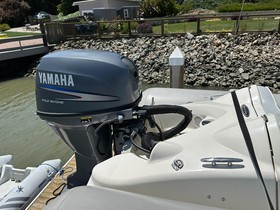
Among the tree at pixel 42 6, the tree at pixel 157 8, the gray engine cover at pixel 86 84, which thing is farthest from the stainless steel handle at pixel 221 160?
the tree at pixel 42 6

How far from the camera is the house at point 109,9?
1780 cm

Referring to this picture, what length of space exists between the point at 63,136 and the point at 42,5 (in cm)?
3100

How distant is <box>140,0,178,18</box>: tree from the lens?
17.7 meters

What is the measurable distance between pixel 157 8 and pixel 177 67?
15.6 metres

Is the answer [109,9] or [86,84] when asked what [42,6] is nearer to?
[109,9]

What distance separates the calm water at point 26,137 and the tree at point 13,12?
2024 cm

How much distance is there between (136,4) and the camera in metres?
20.7

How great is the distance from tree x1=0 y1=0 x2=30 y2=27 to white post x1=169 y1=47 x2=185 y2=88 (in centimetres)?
2485

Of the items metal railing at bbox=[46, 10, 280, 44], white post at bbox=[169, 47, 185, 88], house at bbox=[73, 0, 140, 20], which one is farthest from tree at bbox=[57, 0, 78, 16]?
white post at bbox=[169, 47, 185, 88]

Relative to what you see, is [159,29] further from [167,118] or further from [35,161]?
[167,118]

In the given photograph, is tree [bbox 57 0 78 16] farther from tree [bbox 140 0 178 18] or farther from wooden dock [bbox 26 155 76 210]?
wooden dock [bbox 26 155 76 210]

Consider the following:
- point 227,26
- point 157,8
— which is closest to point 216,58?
point 227,26

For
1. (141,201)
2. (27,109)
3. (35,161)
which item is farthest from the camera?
(27,109)

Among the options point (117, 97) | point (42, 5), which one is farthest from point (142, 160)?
point (42, 5)
